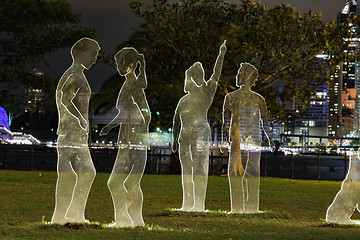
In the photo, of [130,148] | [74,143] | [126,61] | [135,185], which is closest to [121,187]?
[135,185]

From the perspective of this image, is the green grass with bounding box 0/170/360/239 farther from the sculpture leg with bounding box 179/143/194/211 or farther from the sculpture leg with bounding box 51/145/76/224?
the sculpture leg with bounding box 179/143/194/211

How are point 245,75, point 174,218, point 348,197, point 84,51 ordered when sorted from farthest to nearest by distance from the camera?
1. point 245,75
2. point 174,218
3. point 348,197
4. point 84,51

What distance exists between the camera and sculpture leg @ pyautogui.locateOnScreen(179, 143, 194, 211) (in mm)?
13289

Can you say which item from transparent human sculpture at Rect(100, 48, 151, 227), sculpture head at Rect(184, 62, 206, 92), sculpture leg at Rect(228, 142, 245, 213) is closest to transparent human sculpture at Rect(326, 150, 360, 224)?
sculpture leg at Rect(228, 142, 245, 213)

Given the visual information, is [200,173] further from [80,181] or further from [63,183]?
[63,183]

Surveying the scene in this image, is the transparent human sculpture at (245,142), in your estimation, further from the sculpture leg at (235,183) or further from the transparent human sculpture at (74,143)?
the transparent human sculpture at (74,143)

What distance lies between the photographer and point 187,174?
13.4m

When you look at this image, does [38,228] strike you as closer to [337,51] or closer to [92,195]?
[92,195]

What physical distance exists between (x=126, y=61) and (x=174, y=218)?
3.56 meters

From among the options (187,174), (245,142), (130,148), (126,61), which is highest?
(126,61)

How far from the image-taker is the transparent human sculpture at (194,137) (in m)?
13.3

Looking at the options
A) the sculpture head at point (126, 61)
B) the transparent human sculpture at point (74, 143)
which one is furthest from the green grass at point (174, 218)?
the sculpture head at point (126, 61)

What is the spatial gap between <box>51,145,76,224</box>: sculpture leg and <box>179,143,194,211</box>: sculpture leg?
139 inches

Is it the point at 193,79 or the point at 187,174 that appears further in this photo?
the point at 193,79
